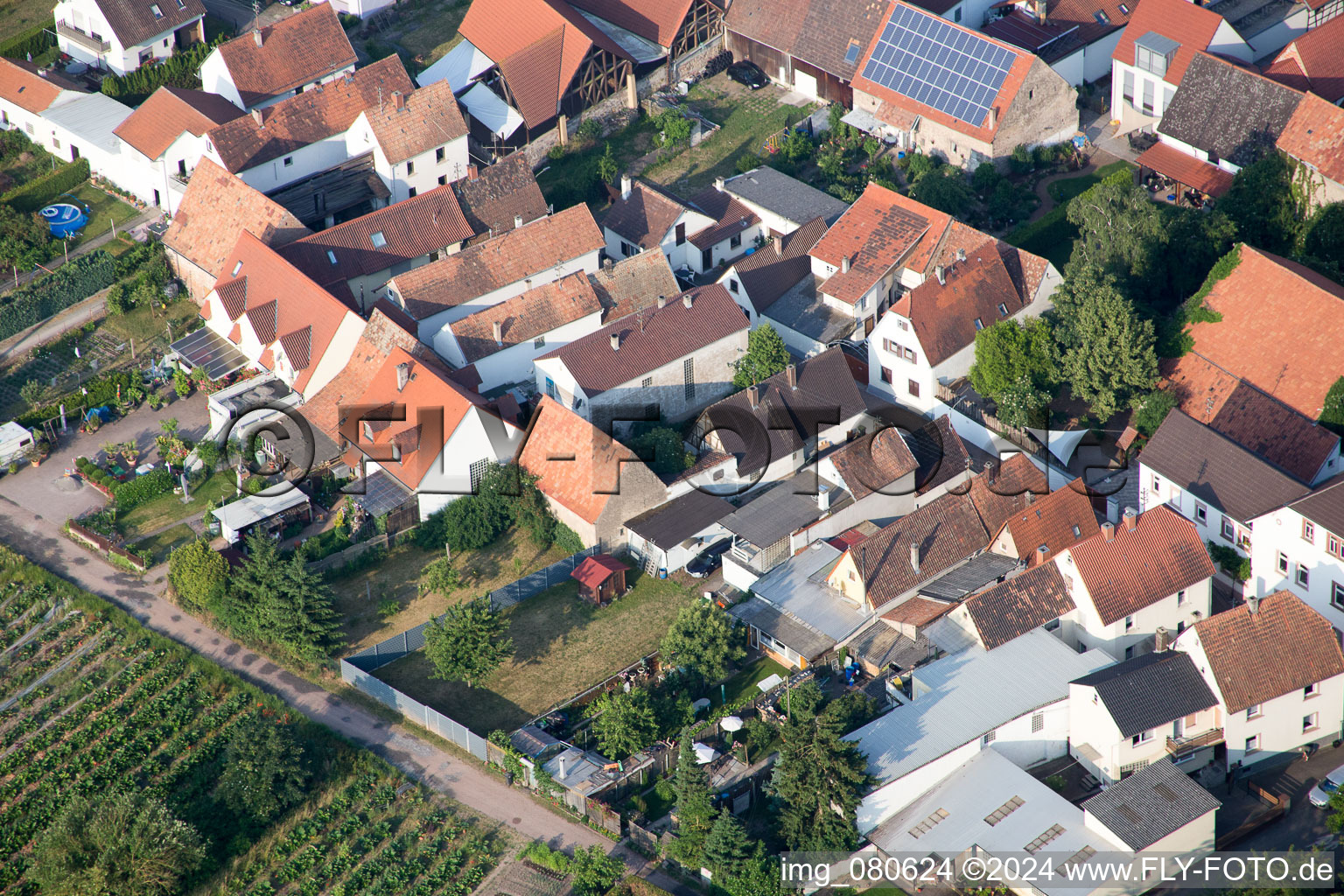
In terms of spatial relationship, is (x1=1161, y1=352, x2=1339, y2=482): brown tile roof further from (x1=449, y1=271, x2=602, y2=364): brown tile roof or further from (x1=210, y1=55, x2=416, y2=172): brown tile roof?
(x1=210, y1=55, x2=416, y2=172): brown tile roof

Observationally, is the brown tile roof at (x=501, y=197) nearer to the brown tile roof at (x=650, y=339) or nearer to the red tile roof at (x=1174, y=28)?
the brown tile roof at (x=650, y=339)

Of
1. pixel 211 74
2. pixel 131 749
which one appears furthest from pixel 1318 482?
pixel 211 74

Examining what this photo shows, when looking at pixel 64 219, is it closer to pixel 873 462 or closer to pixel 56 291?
pixel 56 291

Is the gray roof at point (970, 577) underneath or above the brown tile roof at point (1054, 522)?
underneath

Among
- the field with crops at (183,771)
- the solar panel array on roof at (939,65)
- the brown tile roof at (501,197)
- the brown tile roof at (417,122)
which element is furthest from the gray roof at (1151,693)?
the brown tile roof at (417,122)

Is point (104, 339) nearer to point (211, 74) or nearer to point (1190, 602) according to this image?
point (211, 74)

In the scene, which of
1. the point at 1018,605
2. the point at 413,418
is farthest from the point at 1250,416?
the point at 413,418

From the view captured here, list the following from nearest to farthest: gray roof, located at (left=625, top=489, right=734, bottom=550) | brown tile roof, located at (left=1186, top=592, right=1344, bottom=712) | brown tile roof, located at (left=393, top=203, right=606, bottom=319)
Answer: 1. brown tile roof, located at (left=1186, top=592, right=1344, bottom=712)
2. gray roof, located at (left=625, top=489, right=734, bottom=550)
3. brown tile roof, located at (left=393, top=203, right=606, bottom=319)

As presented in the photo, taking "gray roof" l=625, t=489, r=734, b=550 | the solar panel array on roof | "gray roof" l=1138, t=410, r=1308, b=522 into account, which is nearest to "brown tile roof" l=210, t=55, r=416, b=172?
the solar panel array on roof
